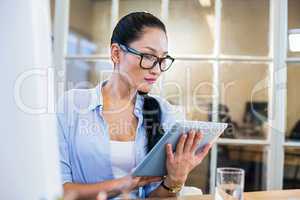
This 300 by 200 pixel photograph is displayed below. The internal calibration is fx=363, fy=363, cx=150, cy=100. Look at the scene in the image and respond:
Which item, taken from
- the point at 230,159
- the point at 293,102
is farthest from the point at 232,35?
the point at 230,159

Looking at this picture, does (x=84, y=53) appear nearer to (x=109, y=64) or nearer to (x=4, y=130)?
(x=109, y=64)

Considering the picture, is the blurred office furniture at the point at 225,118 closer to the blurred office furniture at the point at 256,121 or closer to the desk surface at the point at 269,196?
the blurred office furniture at the point at 256,121

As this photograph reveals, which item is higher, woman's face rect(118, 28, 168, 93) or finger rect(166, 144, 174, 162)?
woman's face rect(118, 28, 168, 93)

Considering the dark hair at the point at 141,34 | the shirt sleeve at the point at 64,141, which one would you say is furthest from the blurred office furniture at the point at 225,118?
the shirt sleeve at the point at 64,141

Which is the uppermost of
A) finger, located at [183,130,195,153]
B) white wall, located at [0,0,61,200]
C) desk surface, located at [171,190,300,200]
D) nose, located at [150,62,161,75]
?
nose, located at [150,62,161,75]

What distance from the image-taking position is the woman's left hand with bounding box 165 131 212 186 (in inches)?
45.2

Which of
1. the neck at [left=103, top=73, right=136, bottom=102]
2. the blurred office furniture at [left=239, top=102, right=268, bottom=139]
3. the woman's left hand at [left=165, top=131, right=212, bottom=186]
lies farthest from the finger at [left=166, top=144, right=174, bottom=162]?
the blurred office furniture at [left=239, top=102, right=268, bottom=139]

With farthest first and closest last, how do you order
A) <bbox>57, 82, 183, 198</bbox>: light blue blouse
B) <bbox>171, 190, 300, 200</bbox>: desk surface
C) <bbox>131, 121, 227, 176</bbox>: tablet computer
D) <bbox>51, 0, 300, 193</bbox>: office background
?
1. <bbox>51, 0, 300, 193</bbox>: office background
2. <bbox>57, 82, 183, 198</bbox>: light blue blouse
3. <bbox>171, 190, 300, 200</bbox>: desk surface
4. <bbox>131, 121, 227, 176</bbox>: tablet computer

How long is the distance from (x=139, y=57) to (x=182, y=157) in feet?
1.39

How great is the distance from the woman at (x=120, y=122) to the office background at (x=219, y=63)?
1.09ft

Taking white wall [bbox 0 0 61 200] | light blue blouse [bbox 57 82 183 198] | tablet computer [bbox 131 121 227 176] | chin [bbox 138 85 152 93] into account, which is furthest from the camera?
chin [bbox 138 85 152 93]

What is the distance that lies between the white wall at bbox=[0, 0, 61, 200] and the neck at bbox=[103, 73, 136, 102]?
0.84 m

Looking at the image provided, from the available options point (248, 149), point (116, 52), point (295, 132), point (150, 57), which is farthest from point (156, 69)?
point (295, 132)

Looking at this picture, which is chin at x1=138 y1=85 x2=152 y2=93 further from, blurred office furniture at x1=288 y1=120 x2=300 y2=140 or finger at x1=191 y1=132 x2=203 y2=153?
blurred office furniture at x1=288 y1=120 x2=300 y2=140
